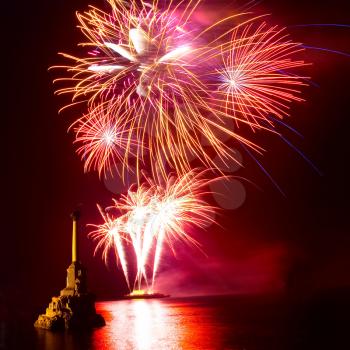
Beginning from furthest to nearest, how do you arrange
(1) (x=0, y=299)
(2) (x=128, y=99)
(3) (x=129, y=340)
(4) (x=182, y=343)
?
(1) (x=0, y=299)
(3) (x=129, y=340)
(4) (x=182, y=343)
(2) (x=128, y=99)

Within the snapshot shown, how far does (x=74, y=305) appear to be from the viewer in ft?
172

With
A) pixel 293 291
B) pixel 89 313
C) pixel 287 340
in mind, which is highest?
pixel 293 291

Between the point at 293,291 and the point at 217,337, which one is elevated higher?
the point at 293,291

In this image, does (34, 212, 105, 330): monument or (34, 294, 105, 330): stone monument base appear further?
(34, 212, 105, 330): monument

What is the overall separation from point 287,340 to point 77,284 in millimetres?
24064

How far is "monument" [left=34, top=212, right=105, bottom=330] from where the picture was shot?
52562mm

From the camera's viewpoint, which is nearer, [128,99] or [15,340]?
[128,99]

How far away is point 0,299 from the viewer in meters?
145

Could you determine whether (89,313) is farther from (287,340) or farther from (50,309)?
(287,340)

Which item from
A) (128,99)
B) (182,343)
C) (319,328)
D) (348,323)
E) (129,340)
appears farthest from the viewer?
(348,323)

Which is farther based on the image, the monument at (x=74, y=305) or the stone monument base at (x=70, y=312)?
the monument at (x=74, y=305)

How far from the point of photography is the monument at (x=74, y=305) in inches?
2069

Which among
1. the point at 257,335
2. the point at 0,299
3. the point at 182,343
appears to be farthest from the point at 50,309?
the point at 0,299

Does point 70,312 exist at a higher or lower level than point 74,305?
lower
